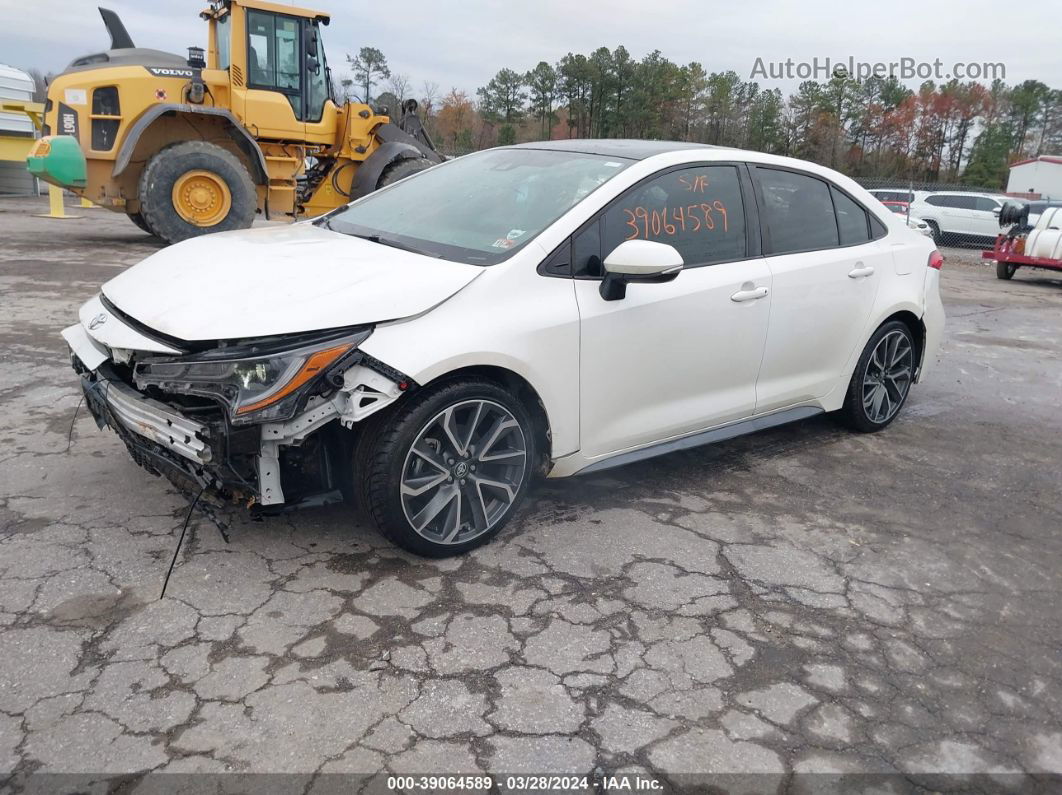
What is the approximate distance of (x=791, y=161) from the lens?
452cm

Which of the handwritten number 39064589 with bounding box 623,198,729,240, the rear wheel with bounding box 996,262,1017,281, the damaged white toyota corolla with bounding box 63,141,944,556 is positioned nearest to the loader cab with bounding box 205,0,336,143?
the damaged white toyota corolla with bounding box 63,141,944,556

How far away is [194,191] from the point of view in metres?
10.8

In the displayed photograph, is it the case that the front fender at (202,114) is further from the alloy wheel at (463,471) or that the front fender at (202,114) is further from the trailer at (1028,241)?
the trailer at (1028,241)

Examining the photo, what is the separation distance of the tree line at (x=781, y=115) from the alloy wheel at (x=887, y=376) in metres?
44.0

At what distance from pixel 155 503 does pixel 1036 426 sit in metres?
5.33

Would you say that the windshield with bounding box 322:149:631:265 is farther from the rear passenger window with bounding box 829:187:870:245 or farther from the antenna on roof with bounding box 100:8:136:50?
the antenna on roof with bounding box 100:8:136:50

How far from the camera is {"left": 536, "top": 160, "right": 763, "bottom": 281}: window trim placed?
3.38m

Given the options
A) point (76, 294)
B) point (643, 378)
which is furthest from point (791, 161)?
point (76, 294)

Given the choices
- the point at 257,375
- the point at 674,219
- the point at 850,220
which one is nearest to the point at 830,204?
the point at 850,220

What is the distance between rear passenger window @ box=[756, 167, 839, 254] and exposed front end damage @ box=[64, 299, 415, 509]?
2.27 m

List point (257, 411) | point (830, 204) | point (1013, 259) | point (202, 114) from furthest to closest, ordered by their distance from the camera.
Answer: point (1013, 259) < point (202, 114) < point (830, 204) < point (257, 411)

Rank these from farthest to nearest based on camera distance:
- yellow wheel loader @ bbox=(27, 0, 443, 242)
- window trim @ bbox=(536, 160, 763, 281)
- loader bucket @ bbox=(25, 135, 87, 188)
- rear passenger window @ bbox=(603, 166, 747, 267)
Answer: yellow wheel loader @ bbox=(27, 0, 443, 242)
loader bucket @ bbox=(25, 135, 87, 188)
rear passenger window @ bbox=(603, 166, 747, 267)
window trim @ bbox=(536, 160, 763, 281)

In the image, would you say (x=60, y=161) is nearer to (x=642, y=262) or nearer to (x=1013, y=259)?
(x=642, y=262)

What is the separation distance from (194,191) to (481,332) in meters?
9.14
